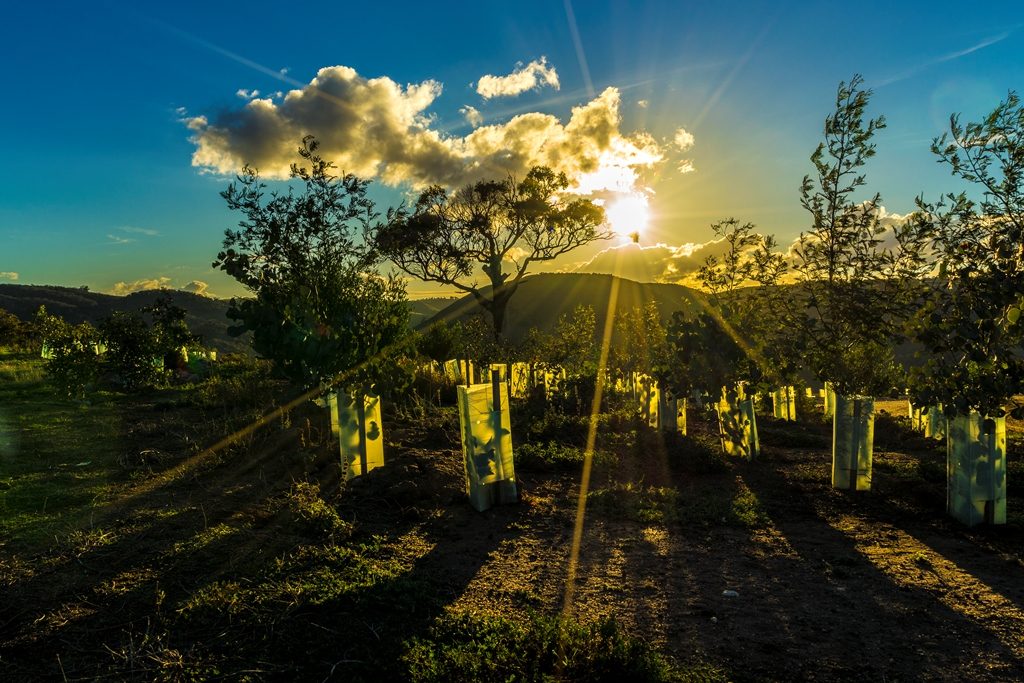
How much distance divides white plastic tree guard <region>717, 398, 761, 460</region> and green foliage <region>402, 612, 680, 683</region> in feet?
17.4

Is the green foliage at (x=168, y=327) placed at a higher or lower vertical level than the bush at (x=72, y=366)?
higher

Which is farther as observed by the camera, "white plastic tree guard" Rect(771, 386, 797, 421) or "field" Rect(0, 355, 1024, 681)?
"white plastic tree guard" Rect(771, 386, 797, 421)

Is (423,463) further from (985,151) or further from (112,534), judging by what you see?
(985,151)

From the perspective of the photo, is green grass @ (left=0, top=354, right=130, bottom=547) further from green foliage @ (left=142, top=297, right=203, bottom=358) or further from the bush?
green foliage @ (left=142, top=297, right=203, bottom=358)

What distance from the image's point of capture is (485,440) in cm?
613

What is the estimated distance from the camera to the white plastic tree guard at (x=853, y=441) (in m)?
6.71

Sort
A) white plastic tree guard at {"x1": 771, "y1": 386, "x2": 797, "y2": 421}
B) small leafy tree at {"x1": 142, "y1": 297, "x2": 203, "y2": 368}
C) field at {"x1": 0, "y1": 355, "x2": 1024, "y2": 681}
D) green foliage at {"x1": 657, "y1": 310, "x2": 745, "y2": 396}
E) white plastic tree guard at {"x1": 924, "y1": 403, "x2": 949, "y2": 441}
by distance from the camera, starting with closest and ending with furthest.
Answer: field at {"x1": 0, "y1": 355, "x2": 1024, "y2": 681} → green foliage at {"x1": 657, "y1": 310, "x2": 745, "y2": 396} → white plastic tree guard at {"x1": 924, "y1": 403, "x2": 949, "y2": 441} → white plastic tree guard at {"x1": 771, "y1": 386, "x2": 797, "y2": 421} → small leafy tree at {"x1": 142, "y1": 297, "x2": 203, "y2": 368}

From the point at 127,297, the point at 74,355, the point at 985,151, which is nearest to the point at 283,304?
the point at 985,151

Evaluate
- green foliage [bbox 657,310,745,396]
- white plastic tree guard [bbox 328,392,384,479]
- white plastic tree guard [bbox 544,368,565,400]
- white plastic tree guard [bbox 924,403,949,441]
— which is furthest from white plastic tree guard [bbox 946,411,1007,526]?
white plastic tree guard [bbox 544,368,565,400]

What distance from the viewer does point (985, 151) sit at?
630 cm

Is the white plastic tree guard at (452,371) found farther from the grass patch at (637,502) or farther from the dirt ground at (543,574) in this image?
the grass patch at (637,502)

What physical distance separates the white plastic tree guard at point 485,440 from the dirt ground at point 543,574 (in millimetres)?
267

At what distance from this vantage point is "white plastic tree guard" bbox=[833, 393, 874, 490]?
6.71 meters

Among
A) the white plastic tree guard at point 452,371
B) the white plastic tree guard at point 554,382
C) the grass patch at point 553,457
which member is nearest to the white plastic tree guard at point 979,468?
the grass patch at point 553,457
